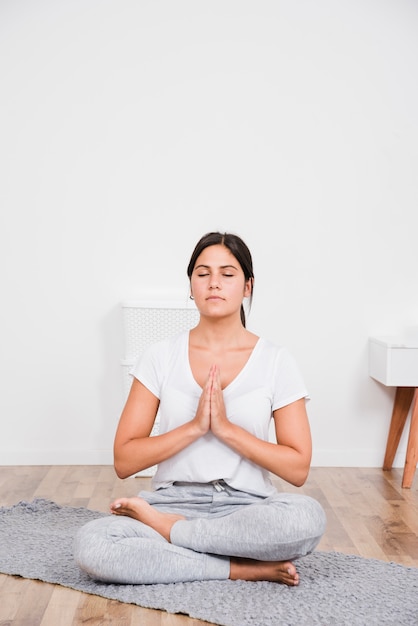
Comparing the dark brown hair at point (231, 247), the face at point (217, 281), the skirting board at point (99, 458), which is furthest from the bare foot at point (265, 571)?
the skirting board at point (99, 458)

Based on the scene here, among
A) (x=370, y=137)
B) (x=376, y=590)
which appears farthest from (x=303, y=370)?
(x=376, y=590)

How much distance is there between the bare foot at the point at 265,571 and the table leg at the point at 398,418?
5.75 ft

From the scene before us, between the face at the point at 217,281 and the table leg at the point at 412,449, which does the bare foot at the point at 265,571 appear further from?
the table leg at the point at 412,449

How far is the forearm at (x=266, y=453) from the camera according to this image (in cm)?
230

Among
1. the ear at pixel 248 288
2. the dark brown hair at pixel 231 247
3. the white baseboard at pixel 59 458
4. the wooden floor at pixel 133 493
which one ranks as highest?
the dark brown hair at pixel 231 247

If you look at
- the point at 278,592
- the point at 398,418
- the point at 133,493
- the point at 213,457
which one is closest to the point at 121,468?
the point at 213,457

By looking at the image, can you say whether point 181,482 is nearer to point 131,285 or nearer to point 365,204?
point 131,285

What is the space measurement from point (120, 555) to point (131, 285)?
192 centimetres

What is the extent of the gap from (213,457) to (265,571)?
0.32m

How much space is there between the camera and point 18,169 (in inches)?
155

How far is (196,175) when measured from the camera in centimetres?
394

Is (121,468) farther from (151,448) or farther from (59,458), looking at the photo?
(59,458)

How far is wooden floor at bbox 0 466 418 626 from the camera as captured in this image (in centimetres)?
209

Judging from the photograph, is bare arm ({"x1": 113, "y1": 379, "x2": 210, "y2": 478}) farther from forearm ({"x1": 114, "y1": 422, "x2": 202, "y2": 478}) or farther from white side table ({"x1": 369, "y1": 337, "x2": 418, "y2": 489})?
white side table ({"x1": 369, "y1": 337, "x2": 418, "y2": 489})
